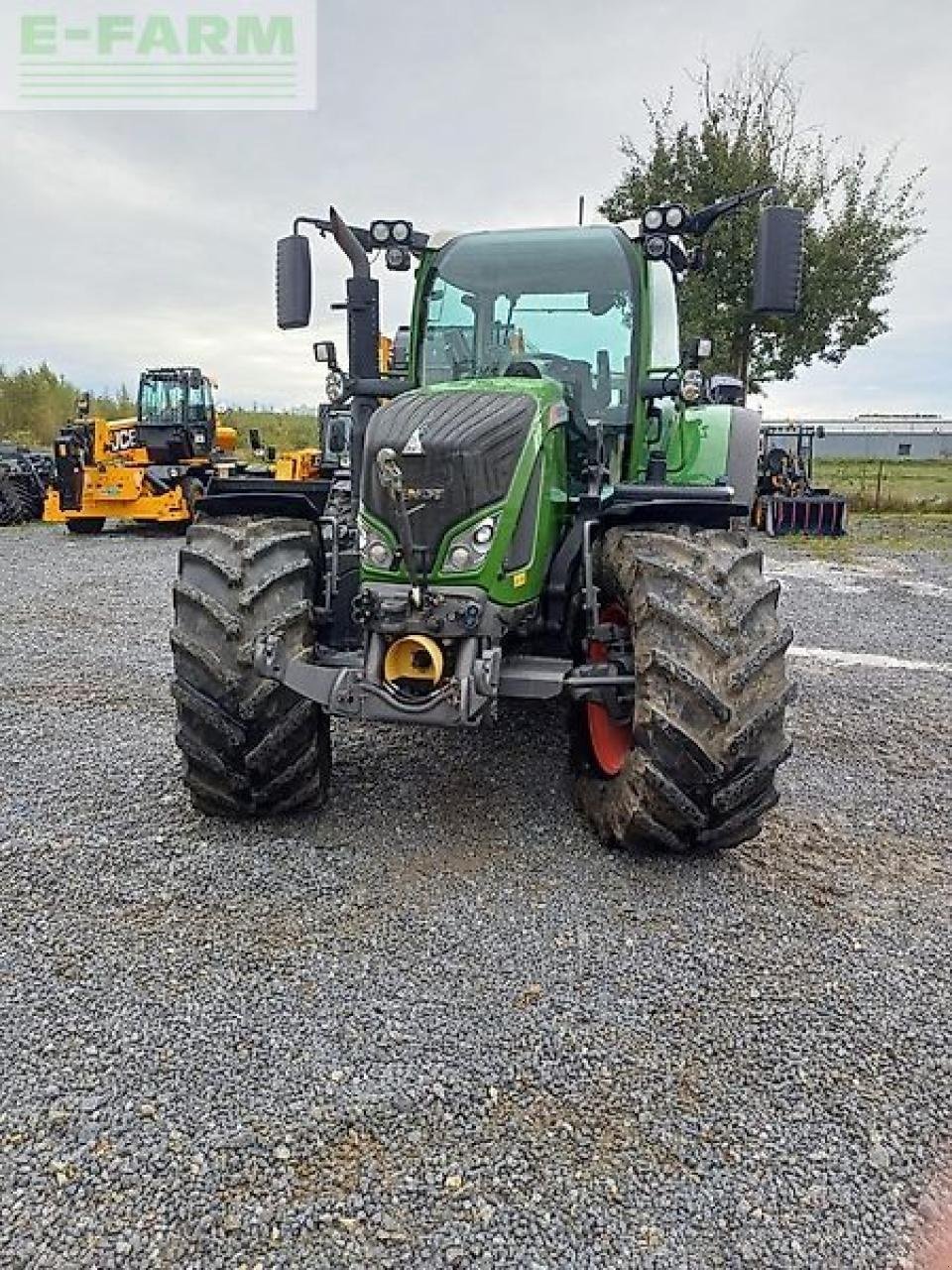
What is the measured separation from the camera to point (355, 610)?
366 cm

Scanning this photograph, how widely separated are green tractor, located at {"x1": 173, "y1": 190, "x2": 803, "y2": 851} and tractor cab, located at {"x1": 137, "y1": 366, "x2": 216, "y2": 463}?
42.0 ft

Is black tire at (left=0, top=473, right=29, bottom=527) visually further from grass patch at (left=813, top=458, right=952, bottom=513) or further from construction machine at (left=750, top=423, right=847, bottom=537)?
grass patch at (left=813, top=458, right=952, bottom=513)

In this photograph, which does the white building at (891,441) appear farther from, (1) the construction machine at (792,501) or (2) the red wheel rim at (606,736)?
(2) the red wheel rim at (606,736)

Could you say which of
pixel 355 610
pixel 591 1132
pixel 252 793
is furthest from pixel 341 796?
pixel 591 1132

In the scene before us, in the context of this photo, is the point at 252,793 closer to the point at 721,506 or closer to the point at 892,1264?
the point at 721,506

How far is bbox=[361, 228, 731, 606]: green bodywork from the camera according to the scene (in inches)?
139

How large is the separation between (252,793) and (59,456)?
12.6 meters

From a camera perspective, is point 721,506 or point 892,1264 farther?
point 721,506

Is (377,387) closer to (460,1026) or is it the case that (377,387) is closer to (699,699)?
(699,699)

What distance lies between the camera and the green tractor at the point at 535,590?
3.35m

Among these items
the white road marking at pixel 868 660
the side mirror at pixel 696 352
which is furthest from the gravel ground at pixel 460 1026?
the white road marking at pixel 868 660

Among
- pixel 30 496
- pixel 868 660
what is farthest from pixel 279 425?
pixel 868 660

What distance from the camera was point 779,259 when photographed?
4.13 m

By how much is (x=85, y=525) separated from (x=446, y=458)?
13388mm
